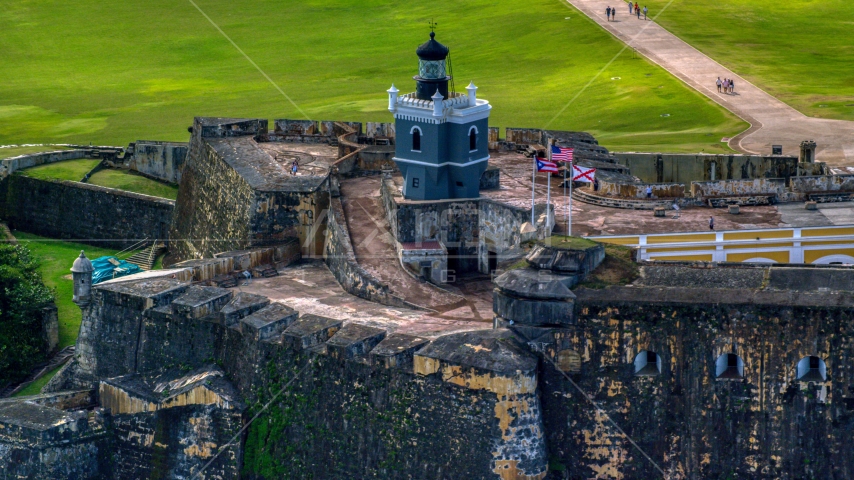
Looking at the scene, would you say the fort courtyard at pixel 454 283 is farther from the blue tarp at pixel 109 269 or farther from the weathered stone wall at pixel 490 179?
the blue tarp at pixel 109 269

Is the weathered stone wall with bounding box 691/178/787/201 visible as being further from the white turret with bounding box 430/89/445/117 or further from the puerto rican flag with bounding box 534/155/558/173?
the white turret with bounding box 430/89/445/117

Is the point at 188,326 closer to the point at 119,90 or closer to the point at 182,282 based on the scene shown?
the point at 182,282

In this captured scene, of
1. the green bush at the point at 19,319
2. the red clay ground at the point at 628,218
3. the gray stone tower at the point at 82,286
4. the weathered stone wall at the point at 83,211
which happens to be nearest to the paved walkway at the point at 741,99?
the red clay ground at the point at 628,218

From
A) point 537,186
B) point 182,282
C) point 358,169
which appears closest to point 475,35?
point 358,169

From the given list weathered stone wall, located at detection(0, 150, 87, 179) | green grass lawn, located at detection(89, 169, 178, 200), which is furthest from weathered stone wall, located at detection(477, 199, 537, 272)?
weathered stone wall, located at detection(0, 150, 87, 179)

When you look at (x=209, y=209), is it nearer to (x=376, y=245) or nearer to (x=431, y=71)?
(x=376, y=245)

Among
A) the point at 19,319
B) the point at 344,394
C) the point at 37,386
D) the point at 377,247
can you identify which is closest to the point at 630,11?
the point at 377,247
